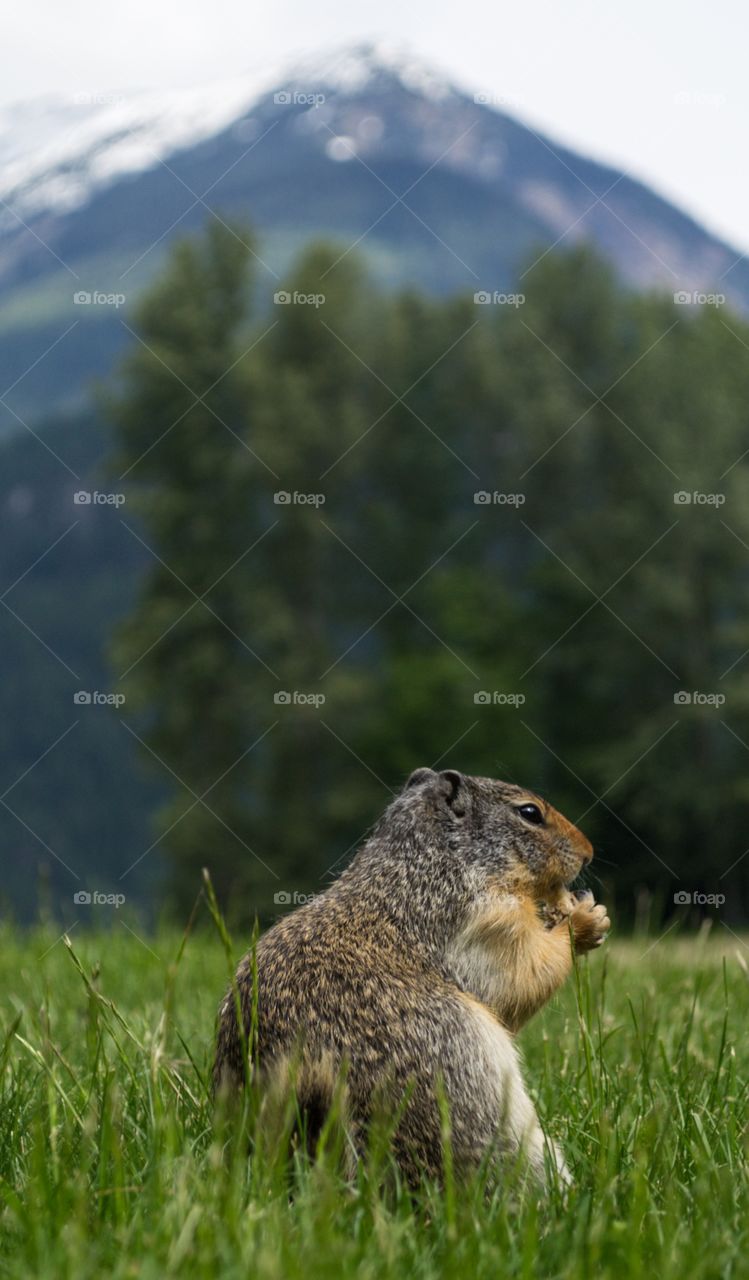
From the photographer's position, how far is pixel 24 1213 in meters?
2.33

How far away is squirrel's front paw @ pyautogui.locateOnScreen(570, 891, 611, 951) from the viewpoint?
12.6ft

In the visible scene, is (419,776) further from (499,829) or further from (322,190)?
(322,190)

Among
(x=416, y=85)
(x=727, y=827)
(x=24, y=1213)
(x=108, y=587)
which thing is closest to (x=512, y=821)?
(x=24, y=1213)

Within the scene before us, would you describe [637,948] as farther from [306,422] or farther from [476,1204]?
[306,422]

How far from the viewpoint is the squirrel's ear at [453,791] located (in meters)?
3.93

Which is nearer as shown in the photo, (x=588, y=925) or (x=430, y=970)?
(x=430, y=970)

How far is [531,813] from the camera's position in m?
4.01

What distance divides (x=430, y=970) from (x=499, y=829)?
608 millimetres

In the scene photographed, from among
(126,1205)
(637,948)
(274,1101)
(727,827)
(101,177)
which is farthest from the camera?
(101,177)

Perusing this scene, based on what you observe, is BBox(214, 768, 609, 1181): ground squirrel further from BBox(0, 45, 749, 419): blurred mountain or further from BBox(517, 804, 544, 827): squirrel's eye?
BBox(0, 45, 749, 419): blurred mountain

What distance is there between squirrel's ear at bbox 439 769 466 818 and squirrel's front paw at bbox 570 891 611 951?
0.44 metres

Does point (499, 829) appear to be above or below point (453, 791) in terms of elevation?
below

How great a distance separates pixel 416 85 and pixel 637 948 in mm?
155388

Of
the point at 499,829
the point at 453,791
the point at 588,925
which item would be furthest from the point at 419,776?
the point at 588,925
